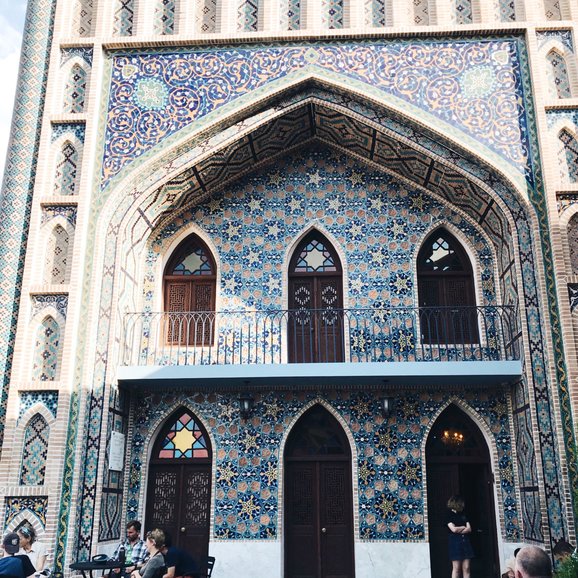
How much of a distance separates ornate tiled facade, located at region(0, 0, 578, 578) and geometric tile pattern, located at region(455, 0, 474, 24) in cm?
3

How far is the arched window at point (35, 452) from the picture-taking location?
895cm

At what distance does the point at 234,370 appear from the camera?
32.0 ft

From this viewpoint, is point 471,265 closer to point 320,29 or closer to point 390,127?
point 390,127

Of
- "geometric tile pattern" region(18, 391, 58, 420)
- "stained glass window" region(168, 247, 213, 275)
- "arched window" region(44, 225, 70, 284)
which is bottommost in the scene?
"geometric tile pattern" region(18, 391, 58, 420)

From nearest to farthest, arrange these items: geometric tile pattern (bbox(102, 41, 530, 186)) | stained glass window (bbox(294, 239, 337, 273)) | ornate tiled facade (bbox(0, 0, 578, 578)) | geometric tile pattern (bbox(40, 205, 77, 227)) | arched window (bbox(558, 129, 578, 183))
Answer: ornate tiled facade (bbox(0, 0, 578, 578))
arched window (bbox(558, 129, 578, 183))
geometric tile pattern (bbox(40, 205, 77, 227))
geometric tile pattern (bbox(102, 41, 530, 186))
stained glass window (bbox(294, 239, 337, 273))

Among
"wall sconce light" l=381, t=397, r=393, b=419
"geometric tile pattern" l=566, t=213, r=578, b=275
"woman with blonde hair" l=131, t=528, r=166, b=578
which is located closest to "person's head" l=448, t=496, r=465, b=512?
"wall sconce light" l=381, t=397, r=393, b=419

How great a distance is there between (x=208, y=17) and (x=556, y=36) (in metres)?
5.35

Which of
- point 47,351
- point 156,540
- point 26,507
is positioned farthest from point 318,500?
point 47,351

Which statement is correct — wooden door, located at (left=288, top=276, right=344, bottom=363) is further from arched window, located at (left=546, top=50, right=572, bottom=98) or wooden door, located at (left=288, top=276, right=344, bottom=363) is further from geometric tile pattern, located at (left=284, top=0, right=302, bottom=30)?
arched window, located at (left=546, top=50, right=572, bottom=98)

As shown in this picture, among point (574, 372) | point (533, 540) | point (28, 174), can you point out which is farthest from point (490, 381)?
point (28, 174)

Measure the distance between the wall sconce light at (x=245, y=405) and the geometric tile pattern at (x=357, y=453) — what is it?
0.13m

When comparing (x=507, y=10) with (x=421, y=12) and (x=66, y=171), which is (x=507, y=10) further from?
(x=66, y=171)

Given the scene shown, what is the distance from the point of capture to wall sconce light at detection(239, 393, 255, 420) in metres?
10.2

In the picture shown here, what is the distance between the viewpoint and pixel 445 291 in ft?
35.9
